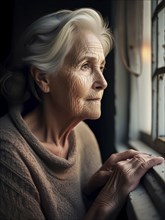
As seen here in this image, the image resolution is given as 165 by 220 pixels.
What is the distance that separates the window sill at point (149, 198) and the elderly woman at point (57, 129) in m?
0.03

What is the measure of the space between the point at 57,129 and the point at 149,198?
0.36 meters

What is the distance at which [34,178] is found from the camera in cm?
92

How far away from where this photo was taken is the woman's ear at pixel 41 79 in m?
0.99

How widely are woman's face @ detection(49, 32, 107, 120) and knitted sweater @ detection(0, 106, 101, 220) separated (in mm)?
124

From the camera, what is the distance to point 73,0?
6.64 feet

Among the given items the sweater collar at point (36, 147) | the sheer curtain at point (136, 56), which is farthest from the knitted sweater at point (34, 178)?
the sheer curtain at point (136, 56)

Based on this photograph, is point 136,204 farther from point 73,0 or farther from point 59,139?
point 73,0

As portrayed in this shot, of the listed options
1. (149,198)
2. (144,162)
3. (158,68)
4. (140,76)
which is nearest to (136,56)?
(140,76)

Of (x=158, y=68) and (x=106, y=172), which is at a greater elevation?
(x=158, y=68)

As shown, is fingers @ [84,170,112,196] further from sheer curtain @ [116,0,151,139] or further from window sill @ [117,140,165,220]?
sheer curtain @ [116,0,151,139]

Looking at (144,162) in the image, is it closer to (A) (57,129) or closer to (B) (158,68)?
(A) (57,129)

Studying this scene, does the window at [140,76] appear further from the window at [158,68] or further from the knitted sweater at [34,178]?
the knitted sweater at [34,178]

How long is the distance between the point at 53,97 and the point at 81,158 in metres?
0.28

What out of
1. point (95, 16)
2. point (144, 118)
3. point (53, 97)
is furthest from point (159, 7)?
point (144, 118)
